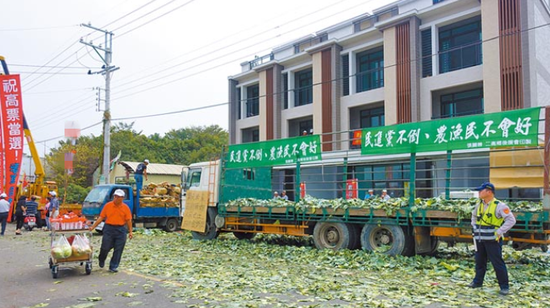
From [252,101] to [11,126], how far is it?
53.7ft

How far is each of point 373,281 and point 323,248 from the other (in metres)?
3.83

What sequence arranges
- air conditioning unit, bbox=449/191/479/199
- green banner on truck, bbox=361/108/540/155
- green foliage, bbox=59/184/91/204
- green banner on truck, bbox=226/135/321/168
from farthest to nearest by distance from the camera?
green foliage, bbox=59/184/91/204 < green banner on truck, bbox=226/135/321/168 < air conditioning unit, bbox=449/191/479/199 < green banner on truck, bbox=361/108/540/155

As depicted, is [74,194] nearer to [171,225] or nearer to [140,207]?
[171,225]

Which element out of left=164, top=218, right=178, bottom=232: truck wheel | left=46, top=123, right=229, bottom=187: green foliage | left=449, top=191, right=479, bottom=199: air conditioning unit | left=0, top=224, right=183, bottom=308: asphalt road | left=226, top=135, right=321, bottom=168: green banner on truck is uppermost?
left=46, top=123, right=229, bottom=187: green foliage

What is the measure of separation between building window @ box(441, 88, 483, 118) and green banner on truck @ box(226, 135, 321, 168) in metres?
12.3

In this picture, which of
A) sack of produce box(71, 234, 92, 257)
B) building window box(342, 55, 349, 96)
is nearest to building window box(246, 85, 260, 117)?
building window box(342, 55, 349, 96)

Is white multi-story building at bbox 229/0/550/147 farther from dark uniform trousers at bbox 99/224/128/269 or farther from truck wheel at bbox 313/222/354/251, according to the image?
dark uniform trousers at bbox 99/224/128/269

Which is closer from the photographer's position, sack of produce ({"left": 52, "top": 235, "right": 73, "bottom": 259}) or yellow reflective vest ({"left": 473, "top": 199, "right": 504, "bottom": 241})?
yellow reflective vest ({"left": 473, "top": 199, "right": 504, "bottom": 241})

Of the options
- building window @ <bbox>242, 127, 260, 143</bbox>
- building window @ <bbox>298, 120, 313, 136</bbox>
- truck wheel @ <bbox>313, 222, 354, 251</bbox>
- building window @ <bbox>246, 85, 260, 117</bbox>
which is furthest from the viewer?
building window @ <bbox>242, 127, 260, 143</bbox>

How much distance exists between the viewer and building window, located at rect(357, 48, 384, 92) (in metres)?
24.8

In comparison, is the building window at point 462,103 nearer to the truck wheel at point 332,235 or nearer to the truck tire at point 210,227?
the truck wheel at point 332,235

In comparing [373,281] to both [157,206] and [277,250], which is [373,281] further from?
[157,206]

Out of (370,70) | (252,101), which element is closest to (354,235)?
(370,70)

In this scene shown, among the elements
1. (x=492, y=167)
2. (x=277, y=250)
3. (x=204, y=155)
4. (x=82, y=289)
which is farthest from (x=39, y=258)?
(x=204, y=155)
